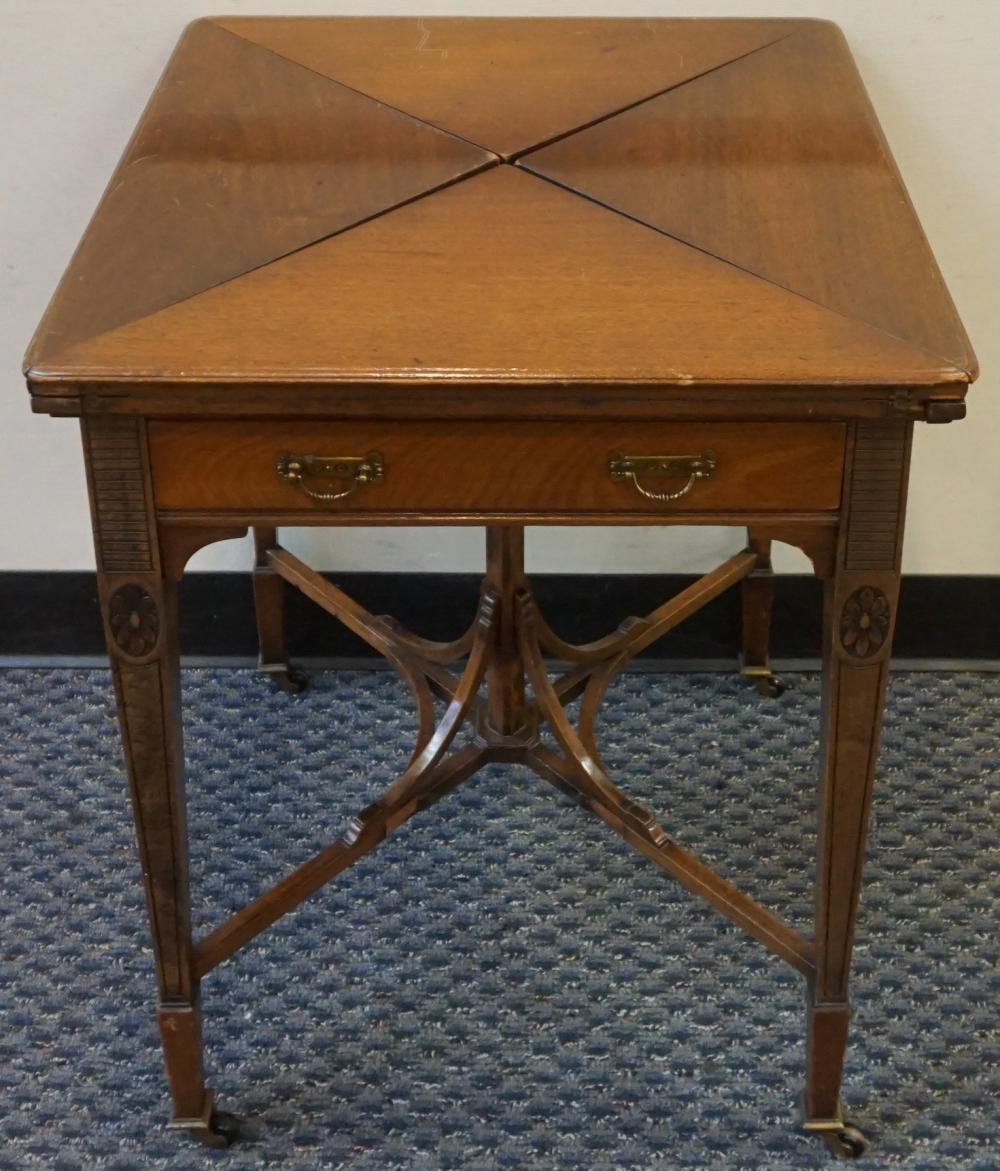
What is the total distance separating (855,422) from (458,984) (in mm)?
795

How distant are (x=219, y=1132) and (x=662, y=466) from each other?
30.9 inches

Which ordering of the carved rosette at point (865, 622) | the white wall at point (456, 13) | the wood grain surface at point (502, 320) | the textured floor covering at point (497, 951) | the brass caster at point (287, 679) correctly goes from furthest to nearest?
the brass caster at point (287, 679)
the white wall at point (456, 13)
the textured floor covering at point (497, 951)
the carved rosette at point (865, 622)
the wood grain surface at point (502, 320)

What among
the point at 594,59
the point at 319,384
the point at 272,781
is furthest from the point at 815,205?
the point at 272,781

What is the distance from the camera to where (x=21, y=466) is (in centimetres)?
197

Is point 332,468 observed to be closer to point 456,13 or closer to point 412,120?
point 412,120

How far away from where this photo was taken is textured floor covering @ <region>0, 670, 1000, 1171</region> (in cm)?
147

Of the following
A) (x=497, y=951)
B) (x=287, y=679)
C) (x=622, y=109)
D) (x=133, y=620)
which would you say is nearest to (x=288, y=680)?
(x=287, y=679)

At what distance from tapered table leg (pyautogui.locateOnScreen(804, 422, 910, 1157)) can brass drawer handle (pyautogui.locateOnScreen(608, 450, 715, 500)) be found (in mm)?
109

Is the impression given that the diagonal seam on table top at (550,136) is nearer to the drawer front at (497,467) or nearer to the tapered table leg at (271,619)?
the drawer front at (497,467)

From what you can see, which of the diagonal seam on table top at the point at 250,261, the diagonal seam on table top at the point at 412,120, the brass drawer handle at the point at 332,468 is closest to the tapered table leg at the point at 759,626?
the diagonal seam on table top at the point at 412,120

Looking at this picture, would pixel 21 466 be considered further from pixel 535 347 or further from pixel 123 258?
pixel 535 347

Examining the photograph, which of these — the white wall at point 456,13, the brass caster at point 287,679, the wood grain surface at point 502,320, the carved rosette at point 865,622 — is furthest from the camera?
Result: the brass caster at point 287,679

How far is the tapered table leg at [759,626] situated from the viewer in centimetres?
195

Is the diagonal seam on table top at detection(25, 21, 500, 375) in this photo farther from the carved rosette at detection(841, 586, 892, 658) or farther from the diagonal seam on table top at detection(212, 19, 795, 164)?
the carved rosette at detection(841, 586, 892, 658)
